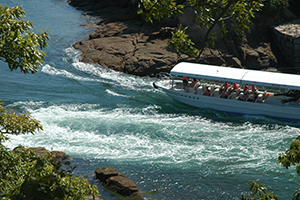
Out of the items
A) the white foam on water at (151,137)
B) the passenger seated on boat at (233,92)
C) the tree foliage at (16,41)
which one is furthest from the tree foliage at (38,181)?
the passenger seated on boat at (233,92)

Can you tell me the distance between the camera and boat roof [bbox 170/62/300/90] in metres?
19.0

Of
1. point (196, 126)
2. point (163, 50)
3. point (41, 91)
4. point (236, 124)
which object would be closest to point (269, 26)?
point (163, 50)

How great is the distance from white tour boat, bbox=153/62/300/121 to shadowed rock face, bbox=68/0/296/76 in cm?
632

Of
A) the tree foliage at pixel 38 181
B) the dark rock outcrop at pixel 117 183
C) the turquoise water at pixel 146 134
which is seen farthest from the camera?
the turquoise water at pixel 146 134

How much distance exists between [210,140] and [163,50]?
14.5 m

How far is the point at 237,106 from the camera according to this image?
20719mm

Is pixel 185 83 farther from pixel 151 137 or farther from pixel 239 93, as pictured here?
pixel 151 137

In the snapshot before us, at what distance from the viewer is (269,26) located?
32938 mm

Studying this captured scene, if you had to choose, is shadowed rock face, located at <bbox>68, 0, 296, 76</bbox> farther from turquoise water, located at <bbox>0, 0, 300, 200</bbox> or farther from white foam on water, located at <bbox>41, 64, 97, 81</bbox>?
white foam on water, located at <bbox>41, 64, 97, 81</bbox>

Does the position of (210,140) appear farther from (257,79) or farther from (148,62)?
(148,62)

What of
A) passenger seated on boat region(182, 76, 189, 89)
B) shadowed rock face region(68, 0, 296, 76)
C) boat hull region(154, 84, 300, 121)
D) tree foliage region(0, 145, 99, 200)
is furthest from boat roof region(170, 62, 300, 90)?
tree foliage region(0, 145, 99, 200)

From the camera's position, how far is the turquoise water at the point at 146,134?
41.5 ft

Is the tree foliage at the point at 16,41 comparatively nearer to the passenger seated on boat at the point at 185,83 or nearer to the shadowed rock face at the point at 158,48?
the passenger seated on boat at the point at 185,83

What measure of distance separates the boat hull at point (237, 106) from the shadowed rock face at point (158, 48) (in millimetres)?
6629
